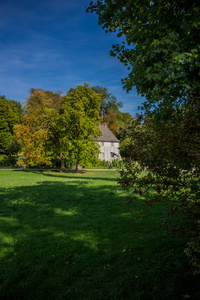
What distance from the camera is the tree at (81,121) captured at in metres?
27.0

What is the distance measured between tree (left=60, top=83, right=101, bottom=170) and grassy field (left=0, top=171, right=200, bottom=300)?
64.6 feet

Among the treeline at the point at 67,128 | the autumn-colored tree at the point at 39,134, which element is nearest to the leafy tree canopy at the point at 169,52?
the autumn-colored tree at the point at 39,134

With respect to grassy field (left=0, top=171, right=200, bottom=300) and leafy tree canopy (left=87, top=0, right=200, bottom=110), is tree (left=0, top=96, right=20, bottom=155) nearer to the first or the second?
grassy field (left=0, top=171, right=200, bottom=300)

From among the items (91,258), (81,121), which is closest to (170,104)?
(91,258)

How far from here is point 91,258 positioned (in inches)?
173

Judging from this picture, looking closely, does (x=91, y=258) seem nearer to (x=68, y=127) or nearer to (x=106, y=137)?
(x=68, y=127)

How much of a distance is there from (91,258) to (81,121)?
2335cm

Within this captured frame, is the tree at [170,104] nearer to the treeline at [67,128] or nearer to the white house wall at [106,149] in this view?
the treeline at [67,128]

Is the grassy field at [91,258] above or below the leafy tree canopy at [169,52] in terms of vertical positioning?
below

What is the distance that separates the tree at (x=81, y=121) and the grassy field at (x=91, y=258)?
64.6 ft

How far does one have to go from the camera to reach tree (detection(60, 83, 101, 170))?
27031mm

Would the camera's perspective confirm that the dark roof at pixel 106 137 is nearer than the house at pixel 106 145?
No

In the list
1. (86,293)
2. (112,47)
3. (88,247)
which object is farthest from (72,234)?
(112,47)

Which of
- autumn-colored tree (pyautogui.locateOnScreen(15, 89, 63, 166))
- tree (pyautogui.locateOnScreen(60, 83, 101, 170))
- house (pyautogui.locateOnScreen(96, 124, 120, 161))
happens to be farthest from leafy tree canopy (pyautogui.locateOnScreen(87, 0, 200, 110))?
house (pyautogui.locateOnScreen(96, 124, 120, 161))
